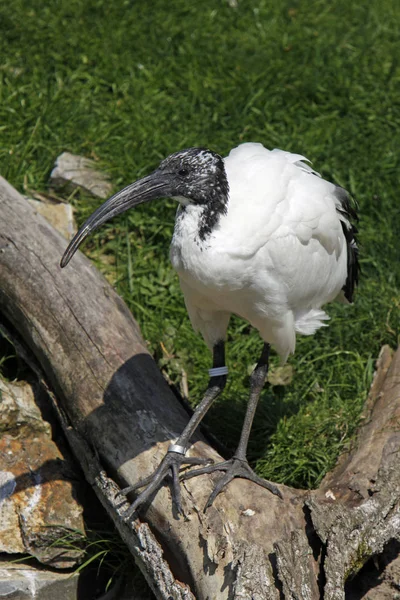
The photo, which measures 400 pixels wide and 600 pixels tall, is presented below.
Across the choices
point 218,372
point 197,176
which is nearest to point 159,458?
point 218,372

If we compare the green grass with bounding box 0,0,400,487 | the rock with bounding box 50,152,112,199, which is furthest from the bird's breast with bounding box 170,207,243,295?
the rock with bounding box 50,152,112,199

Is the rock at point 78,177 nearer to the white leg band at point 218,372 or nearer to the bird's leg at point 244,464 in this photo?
the white leg band at point 218,372

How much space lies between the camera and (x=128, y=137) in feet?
17.4

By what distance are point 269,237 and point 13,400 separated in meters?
1.47

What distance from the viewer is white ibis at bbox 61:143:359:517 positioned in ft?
10.2

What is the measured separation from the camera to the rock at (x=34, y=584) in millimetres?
3350

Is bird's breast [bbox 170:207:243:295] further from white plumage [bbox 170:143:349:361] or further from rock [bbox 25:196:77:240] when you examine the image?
rock [bbox 25:196:77:240]

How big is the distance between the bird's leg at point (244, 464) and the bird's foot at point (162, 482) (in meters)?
0.07

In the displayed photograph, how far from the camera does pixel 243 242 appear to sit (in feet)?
10.1

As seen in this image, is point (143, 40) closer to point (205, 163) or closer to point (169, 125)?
point (169, 125)

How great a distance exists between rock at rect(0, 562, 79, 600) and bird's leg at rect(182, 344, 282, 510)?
2.29 ft

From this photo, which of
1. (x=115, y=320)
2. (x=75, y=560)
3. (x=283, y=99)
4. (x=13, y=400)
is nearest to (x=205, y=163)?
(x=115, y=320)

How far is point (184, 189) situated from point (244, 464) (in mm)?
1180

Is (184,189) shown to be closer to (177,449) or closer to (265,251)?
(265,251)
